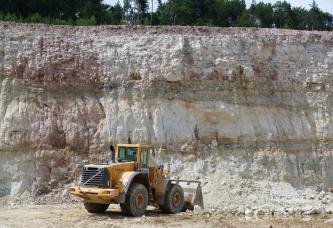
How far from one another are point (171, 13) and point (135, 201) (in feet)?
109

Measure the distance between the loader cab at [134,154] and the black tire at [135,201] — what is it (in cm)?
77

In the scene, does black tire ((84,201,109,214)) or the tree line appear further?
the tree line

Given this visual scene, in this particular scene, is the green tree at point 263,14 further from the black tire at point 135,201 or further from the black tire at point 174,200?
the black tire at point 135,201

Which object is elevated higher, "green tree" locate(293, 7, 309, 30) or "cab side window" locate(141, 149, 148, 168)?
"green tree" locate(293, 7, 309, 30)

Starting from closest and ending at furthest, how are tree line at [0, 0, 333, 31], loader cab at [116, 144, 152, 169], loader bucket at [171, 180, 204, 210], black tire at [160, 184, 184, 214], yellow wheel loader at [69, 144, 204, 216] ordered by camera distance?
1. yellow wheel loader at [69, 144, 204, 216]
2. loader cab at [116, 144, 152, 169]
3. black tire at [160, 184, 184, 214]
4. loader bucket at [171, 180, 204, 210]
5. tree line at [0, 0, 333, 31]

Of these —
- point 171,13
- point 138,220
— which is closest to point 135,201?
point 138,220

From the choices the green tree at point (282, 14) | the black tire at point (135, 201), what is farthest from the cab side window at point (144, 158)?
the green tree at point (282, 14)

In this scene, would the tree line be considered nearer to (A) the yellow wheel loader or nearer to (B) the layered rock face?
(B) the layered rock face

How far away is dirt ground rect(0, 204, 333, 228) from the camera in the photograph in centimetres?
1369

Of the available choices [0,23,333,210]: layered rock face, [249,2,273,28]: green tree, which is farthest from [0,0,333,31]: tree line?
[0,23,333,210]: layered rock face

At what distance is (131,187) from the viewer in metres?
14.8

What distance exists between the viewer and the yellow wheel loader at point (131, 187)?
14477 mm

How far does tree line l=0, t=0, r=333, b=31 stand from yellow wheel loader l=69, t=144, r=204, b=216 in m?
15.5

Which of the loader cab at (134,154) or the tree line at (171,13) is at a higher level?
the tree line at (171,13)
